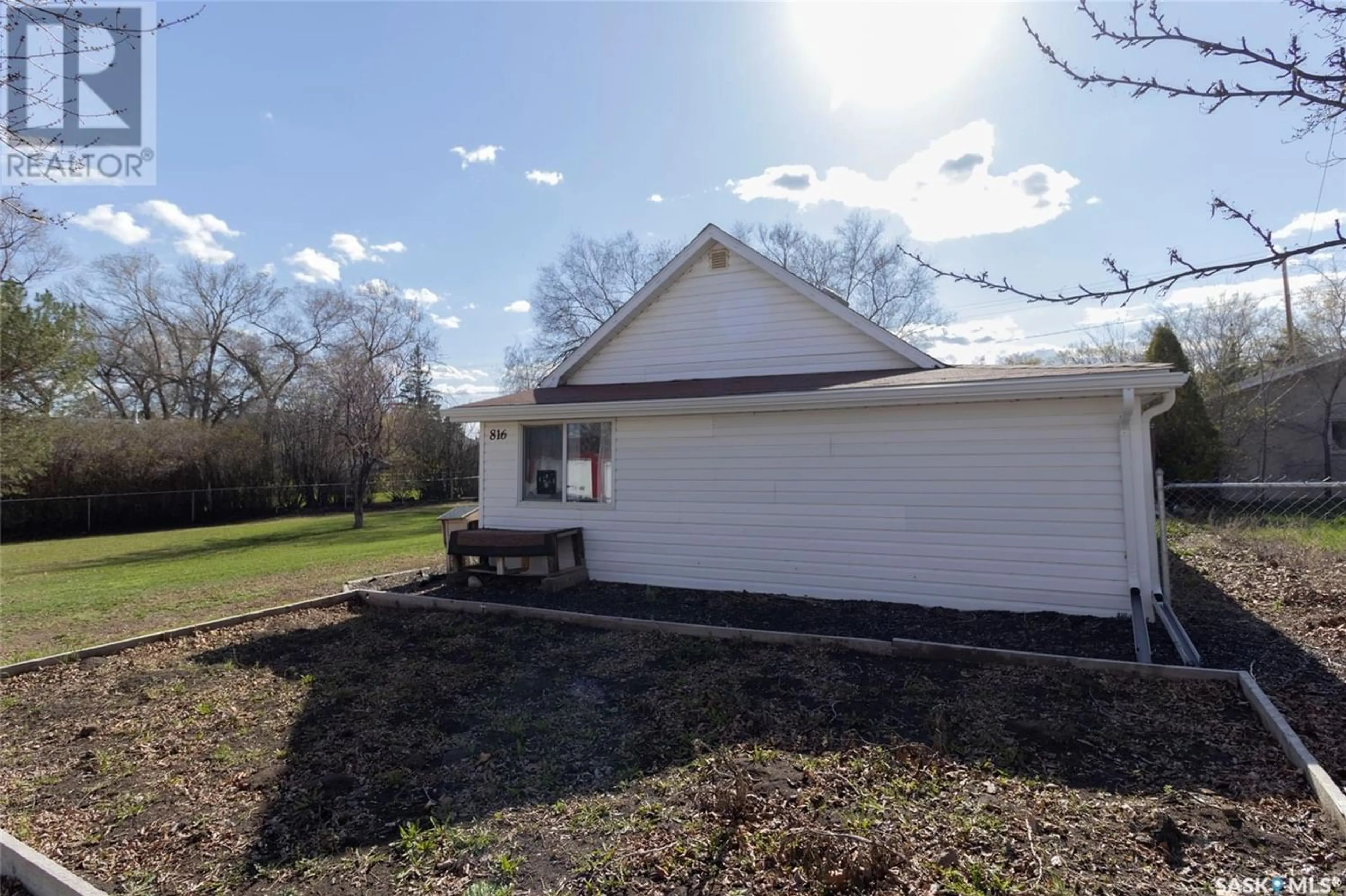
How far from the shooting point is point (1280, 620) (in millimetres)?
6199

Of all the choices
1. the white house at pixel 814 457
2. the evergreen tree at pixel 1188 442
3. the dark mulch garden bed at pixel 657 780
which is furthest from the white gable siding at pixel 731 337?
the evergreen tree at pixel 1188 442

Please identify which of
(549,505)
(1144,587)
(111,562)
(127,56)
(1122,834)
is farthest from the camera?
(111,562)

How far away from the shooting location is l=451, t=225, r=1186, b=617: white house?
633 cm

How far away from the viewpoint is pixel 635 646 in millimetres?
6059

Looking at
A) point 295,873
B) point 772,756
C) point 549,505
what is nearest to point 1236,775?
point 772,756

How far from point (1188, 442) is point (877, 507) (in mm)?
11358

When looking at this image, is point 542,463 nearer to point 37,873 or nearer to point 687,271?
point 687,271

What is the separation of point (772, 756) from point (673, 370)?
7.13m

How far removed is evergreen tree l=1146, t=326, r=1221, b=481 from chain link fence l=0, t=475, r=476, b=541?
27244mm

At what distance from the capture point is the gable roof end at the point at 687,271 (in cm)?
891

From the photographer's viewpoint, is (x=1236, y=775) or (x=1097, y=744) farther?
(x=1097, y=744)

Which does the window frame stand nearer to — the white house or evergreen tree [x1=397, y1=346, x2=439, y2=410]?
the white house

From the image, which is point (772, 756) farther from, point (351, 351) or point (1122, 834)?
point (351, 351)

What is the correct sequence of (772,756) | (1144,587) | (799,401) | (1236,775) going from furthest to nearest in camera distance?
(799,401) → (1144,587) → (772,756) → (1236,775)
